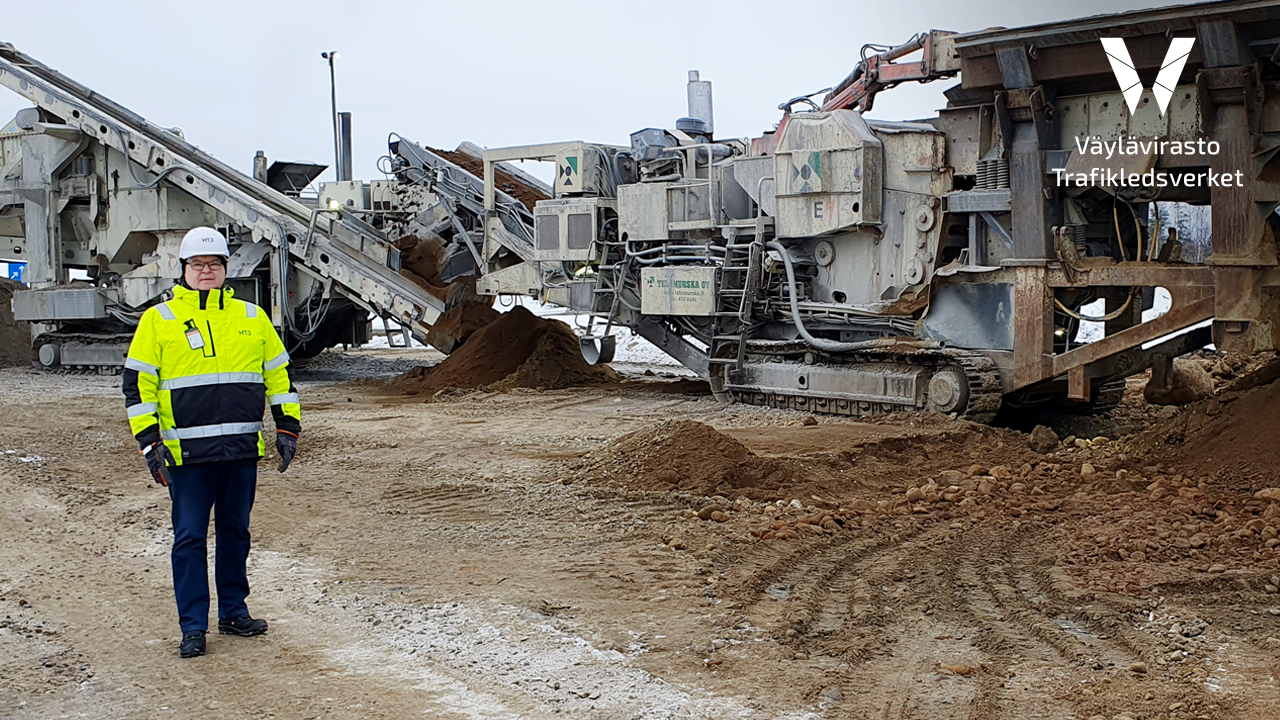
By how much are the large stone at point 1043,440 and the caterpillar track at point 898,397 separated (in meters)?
0.91

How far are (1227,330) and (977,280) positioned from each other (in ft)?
7.27

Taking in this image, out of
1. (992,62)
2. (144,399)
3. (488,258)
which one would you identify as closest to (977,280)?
(992,62)

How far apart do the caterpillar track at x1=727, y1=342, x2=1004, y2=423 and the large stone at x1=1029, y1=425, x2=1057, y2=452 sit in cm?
91

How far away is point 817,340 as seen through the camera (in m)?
12.2

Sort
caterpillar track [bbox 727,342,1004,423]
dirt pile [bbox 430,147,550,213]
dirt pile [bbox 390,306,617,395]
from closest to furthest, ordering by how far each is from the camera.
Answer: caterpillar track [bbox 727,342,1004,423] < dirt pile [bbox 390,306,617,395] < dirt pile [bbox 430,147,550,213]

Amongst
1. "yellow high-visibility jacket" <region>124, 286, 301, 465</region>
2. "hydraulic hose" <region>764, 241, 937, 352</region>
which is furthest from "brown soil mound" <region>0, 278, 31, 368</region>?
"yellow high-visibility jacket" <region>124, 286, 301, 465</region>

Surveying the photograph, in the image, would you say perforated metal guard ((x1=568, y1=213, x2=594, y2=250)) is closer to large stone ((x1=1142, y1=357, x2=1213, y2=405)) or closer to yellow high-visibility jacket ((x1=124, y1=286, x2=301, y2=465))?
large stone ((x1=1142, y1=357, x2=1213, y2=405))

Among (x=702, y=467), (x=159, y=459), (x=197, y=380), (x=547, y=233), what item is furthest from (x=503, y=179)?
(x=159, y=459)

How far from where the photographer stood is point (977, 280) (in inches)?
435

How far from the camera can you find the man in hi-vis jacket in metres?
5.04

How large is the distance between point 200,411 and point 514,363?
10.3 metres

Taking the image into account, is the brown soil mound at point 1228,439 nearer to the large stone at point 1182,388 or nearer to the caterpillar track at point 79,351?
the large stone at point 1182,388

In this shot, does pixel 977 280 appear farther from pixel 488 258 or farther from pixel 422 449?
pixel 488 258

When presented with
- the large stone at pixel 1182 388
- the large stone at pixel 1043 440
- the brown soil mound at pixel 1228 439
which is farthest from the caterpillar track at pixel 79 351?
the brown soil mound at pixel 1228 439
